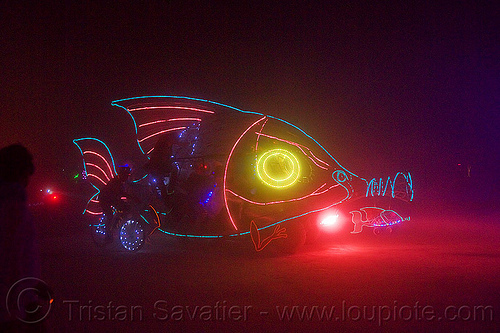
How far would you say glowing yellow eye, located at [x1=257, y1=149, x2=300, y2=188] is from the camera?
9539 millimetres

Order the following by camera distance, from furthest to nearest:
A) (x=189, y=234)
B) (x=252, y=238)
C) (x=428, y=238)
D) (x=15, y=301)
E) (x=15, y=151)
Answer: (x=428, y=238) < (x=189, y=234) < (x=252, y=238) < (x=15, y=151) < (x=15, y=301)

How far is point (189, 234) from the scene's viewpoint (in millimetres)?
10180

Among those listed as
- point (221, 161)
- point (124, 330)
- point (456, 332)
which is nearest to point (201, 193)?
point (221, 161)

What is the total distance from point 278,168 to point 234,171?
3.24 ft

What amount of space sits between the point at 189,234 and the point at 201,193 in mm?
1095

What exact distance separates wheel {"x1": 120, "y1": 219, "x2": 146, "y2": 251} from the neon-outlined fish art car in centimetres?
62

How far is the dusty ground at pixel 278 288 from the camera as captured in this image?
5047 millimetres

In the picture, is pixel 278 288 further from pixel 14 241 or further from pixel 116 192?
pixel 116 192

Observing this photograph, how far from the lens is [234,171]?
955cm

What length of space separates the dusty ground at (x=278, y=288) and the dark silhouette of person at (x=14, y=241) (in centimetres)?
234

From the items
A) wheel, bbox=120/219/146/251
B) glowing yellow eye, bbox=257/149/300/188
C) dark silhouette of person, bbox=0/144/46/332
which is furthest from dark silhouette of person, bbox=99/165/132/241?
dark silhouette of person, bbox=0/144/46/332

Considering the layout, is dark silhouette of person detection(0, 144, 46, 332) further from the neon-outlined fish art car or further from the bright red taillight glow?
the bright red taillight glow

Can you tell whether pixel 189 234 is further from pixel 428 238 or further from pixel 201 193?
pixel 428 238

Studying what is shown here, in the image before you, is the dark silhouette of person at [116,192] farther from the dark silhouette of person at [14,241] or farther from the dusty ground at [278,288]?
the dark silhouette of person at [14,241]
